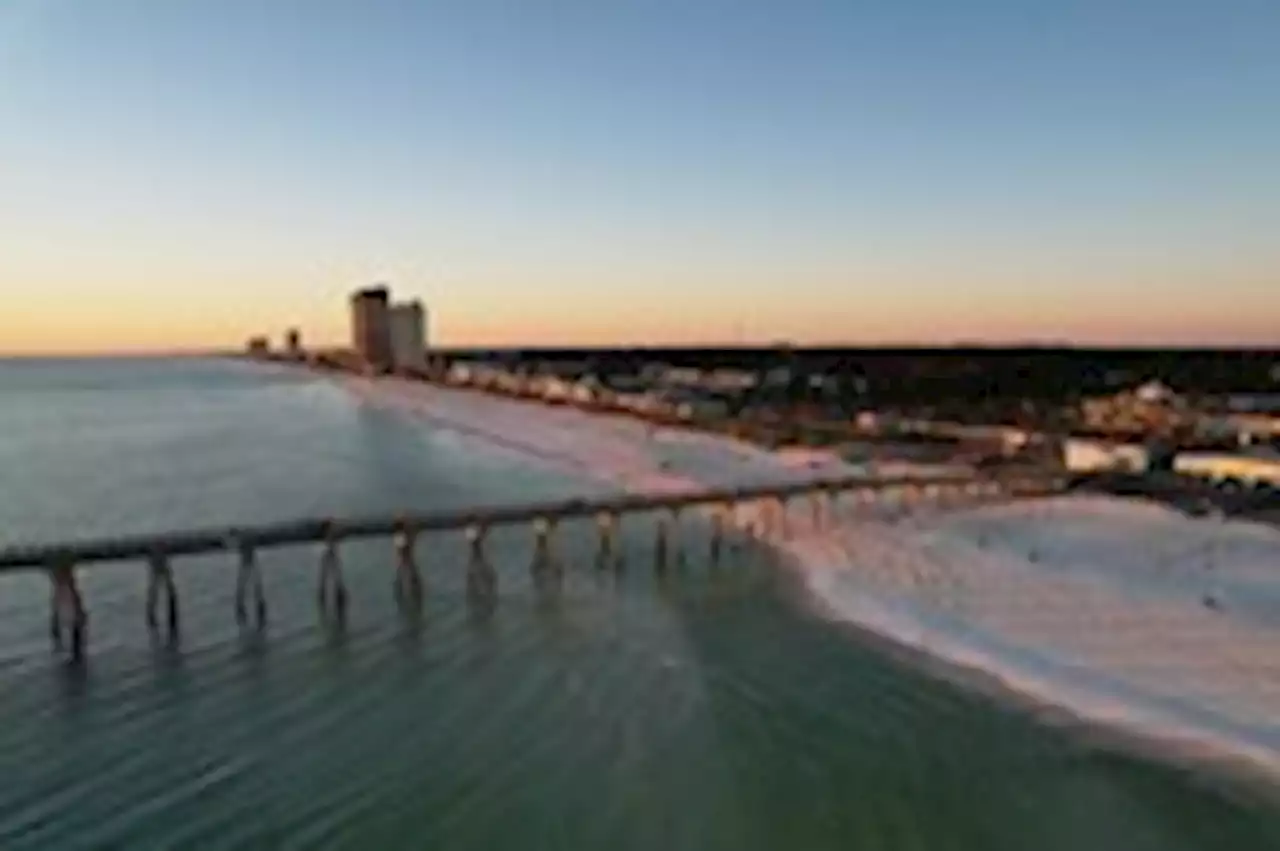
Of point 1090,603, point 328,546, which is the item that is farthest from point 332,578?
point 1090,603

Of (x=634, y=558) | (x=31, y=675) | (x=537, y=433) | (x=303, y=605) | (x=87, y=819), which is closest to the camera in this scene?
(x=87, y=819)

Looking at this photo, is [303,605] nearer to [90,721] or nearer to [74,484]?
[90,721]

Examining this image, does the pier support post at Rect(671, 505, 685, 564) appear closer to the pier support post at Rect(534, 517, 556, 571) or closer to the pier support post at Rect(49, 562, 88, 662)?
the pier support post at Rect(534, 517, 556, 571)

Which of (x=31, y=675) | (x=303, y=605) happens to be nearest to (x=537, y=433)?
(x=303, y=605)

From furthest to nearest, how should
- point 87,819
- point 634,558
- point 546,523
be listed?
point 634,558 → point 546,523 → point 87,819

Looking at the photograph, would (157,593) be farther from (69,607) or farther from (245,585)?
(69,607)
